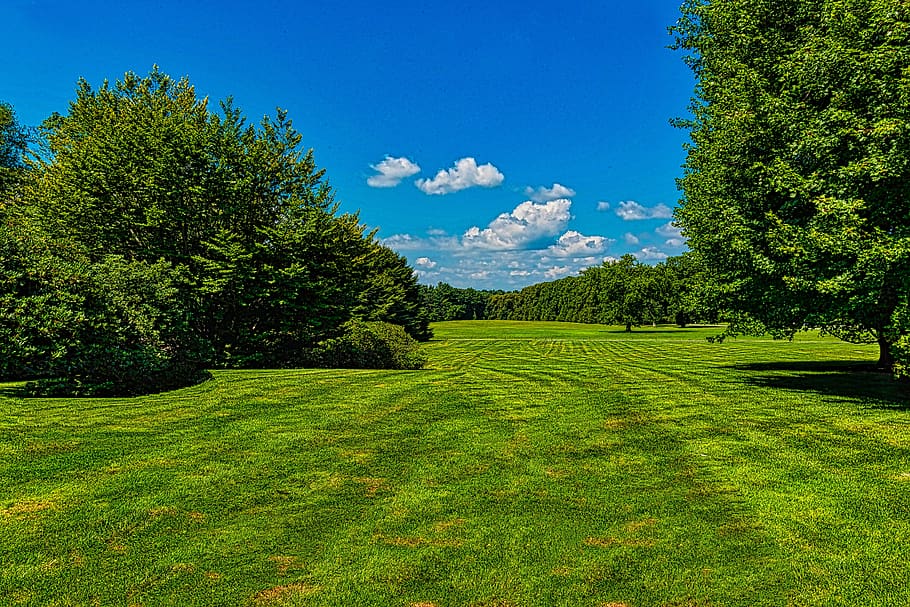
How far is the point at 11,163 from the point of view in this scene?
34.8 metres

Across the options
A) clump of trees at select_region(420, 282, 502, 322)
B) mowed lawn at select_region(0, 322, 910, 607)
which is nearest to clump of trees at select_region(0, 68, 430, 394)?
mowed lawn at select_region(0, 322, 910, 607)

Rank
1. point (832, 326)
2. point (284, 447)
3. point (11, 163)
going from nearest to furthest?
1. point (284, 447)
2. point (832, 326)
3. point (11, 163)

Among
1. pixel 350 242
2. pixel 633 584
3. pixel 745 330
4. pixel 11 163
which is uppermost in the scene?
pixel 11 163

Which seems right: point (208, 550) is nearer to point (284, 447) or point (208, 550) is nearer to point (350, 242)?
point (284, 447)

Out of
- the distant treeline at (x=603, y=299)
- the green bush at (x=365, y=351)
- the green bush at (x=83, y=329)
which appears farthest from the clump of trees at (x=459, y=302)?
the green bush at (x=83, y=329)

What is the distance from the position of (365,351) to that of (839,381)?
16.7 metres

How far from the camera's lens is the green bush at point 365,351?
71.0 ft

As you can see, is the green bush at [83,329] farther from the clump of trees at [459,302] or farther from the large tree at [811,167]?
the clump of trees at [459,302]

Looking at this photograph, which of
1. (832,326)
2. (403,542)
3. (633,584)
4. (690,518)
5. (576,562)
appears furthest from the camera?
(832,326)

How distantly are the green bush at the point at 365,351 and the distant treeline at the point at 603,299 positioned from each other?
11.5 metres

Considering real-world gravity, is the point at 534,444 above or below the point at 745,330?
below

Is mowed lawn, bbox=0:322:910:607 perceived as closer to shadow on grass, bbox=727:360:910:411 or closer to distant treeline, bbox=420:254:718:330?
shadow on grass, bbox=727:360:910:411

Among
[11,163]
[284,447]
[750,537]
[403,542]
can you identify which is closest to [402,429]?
[284,447]

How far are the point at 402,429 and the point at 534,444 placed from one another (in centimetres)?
230
